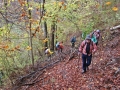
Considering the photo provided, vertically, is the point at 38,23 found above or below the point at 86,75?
above

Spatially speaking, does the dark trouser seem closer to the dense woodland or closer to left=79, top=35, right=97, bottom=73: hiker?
left=79, top=35, right=97, bottom=73: hiker

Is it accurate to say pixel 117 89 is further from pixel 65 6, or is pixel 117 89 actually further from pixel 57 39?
pixel 57 39

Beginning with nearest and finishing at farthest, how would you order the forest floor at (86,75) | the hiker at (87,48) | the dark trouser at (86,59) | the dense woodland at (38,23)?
the forest floor at (86,75), the hiker at (87,48), the dark trouser at (86,59), the dense woodland at (38,23)

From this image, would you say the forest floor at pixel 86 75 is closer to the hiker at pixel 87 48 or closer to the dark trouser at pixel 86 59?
the dark trouser at pixel 86 59

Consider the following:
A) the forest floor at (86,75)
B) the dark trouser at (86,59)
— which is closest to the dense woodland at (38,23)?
the forest floor at (86,75)

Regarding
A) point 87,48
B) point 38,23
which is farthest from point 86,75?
point 38,23

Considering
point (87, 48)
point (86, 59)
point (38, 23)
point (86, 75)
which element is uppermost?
point (38, 23)

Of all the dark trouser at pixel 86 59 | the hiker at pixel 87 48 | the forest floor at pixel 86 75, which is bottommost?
the forest floor at pixel 86 75

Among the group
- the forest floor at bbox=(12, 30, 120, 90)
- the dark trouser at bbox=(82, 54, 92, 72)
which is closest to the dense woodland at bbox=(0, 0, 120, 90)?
the forest floor at bbox=(12, 30, 120, 90)

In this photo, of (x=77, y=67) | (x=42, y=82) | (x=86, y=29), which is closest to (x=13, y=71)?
(x=42, y=82)

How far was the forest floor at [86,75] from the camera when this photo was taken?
28.6 feet

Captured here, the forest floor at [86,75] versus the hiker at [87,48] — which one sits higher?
the hiker at [87,48]

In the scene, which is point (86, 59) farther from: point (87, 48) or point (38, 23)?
point (38, 23)

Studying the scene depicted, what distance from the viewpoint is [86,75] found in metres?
9.60
